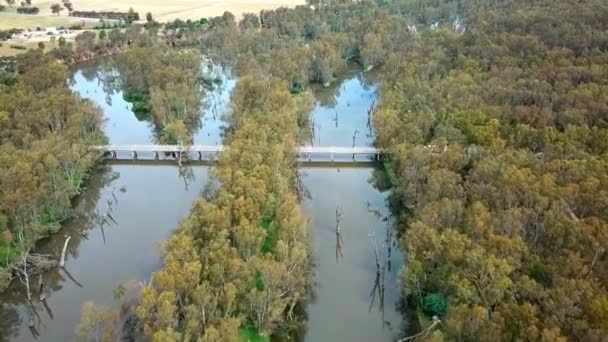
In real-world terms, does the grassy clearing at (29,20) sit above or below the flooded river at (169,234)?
above

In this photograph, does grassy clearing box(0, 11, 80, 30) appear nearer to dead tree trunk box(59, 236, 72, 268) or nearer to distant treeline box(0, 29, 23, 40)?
distant treeline box(0, 29, 23, 40)

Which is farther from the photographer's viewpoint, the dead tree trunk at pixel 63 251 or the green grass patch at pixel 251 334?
the dead tree trunk at pixel 63 251

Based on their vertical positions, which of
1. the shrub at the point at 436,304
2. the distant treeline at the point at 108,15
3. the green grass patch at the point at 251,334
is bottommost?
the green grass patch at the point at 251,334

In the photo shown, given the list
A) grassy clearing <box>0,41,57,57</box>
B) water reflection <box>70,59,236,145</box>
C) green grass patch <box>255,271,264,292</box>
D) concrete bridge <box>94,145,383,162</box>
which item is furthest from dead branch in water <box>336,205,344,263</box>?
grassy clearing <box>0,41,57,57</box>

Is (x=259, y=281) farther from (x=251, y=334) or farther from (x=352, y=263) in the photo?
(x=352, y=263)

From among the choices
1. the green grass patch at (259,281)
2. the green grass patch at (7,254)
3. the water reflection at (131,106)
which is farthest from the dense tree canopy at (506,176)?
the green grass patch at (7,254)

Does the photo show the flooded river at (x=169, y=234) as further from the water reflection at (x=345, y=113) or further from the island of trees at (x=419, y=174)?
the island of trees at (x=419, y=174)
